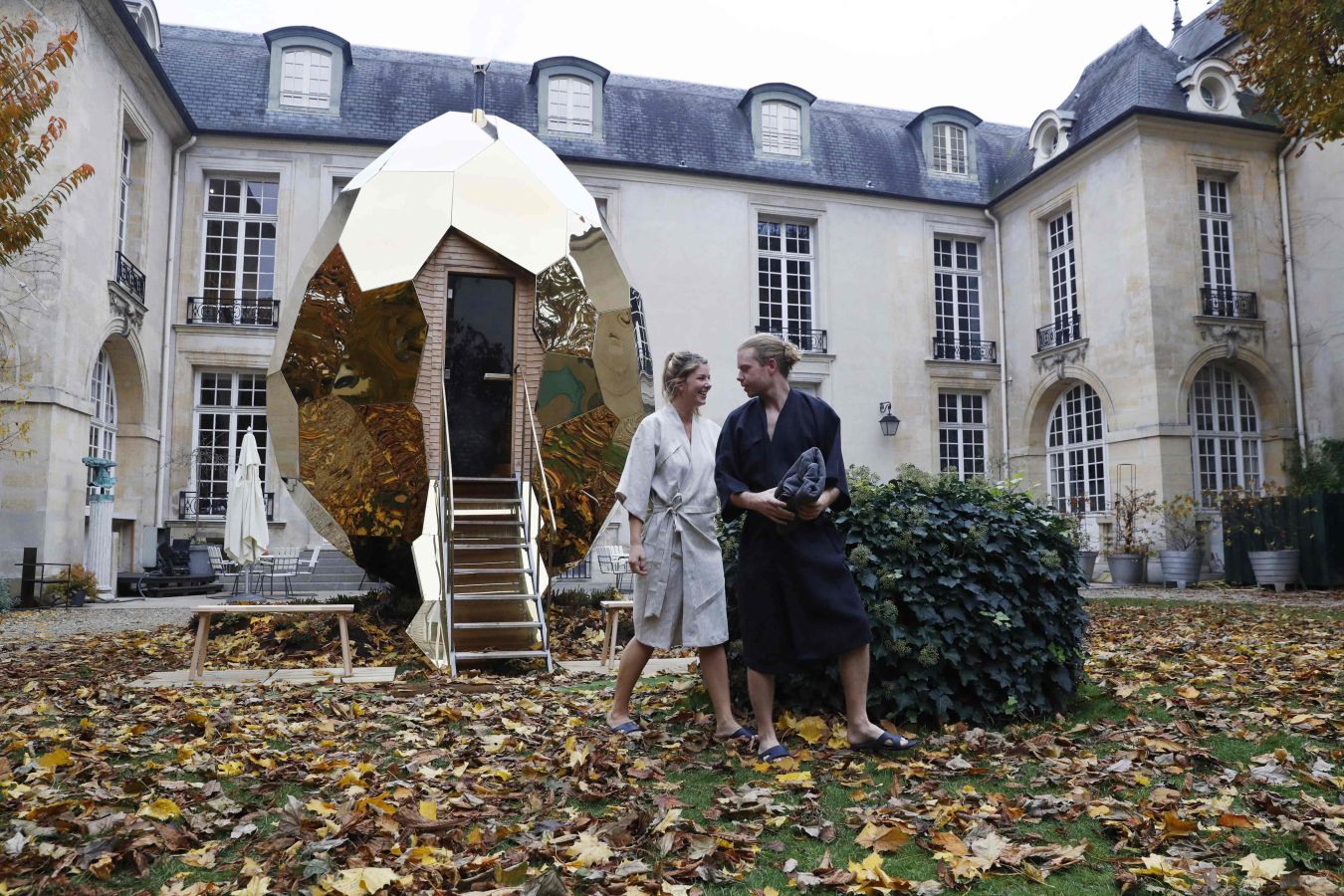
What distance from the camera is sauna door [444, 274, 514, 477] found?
756 centimetres

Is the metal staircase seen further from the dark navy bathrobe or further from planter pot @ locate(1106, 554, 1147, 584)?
planter pot @ locate(1106, 554, 1147, 584)

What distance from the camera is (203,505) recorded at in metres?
18.0

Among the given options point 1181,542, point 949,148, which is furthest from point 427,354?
point 949,148

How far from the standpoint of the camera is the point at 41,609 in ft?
41.6

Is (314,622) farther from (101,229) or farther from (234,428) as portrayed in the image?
(234,428)

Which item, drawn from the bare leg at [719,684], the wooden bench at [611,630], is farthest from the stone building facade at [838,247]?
the bare leg at [719,684]

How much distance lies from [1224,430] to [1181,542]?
3.08 m

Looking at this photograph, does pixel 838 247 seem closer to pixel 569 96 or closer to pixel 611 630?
pixel 569 96

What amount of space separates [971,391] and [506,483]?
1697cm

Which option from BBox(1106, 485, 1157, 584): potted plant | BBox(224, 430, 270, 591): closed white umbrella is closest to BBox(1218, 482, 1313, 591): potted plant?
BBox(1106, 485, 1157, 584): potted plant

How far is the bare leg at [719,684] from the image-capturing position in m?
4.11

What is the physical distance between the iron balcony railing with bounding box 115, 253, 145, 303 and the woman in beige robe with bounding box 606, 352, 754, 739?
15.2 metres

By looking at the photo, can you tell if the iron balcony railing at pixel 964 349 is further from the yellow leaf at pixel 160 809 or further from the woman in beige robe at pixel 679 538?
the yellow leaf at pixel 160 809

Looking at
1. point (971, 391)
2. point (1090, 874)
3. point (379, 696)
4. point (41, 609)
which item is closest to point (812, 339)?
point (971, 391)
